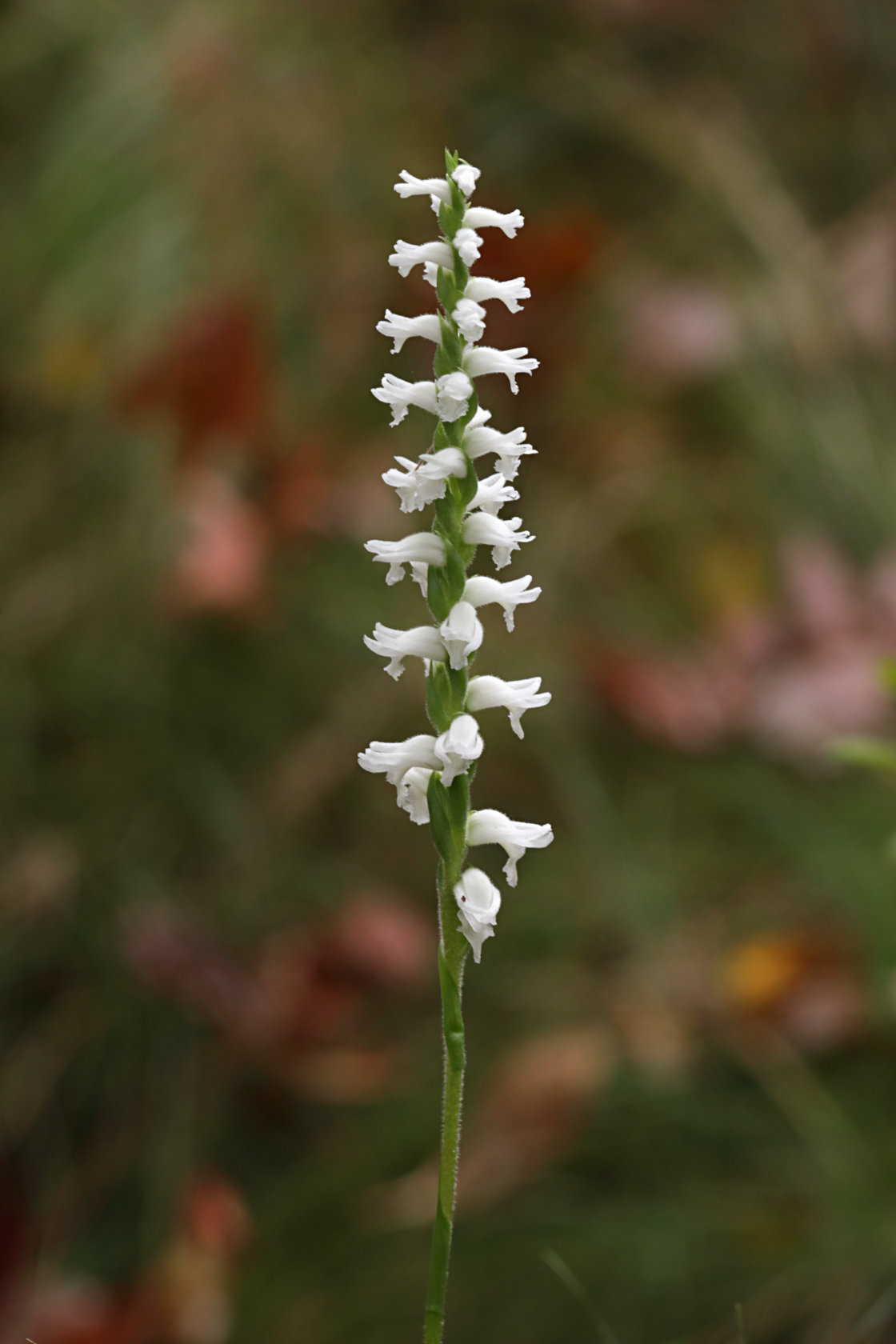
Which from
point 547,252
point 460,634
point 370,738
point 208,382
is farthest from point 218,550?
point 460,634

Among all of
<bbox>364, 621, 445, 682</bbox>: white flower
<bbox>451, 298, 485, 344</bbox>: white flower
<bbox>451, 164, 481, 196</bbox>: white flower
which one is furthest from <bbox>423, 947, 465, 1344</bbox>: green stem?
<bbox>451, 164, 481, 196</bbox>: white flower

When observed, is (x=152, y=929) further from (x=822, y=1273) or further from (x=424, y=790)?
(x=424, y=790)

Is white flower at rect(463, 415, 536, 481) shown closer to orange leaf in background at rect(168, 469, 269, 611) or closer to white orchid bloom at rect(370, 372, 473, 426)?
white orchid bloom at rect(370, 372, 473, 426)

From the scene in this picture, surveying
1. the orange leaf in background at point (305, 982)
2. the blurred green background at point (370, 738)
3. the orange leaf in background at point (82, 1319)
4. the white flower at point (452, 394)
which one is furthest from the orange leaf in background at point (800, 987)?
the white flower at point (452, 394)

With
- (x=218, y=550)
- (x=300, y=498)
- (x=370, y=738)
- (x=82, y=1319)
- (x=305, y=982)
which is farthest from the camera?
(x=300, y=498)

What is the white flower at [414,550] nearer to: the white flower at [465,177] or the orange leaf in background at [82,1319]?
the white flower at [465,177]

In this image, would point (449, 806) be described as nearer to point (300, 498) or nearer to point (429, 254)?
point (429, 254)
